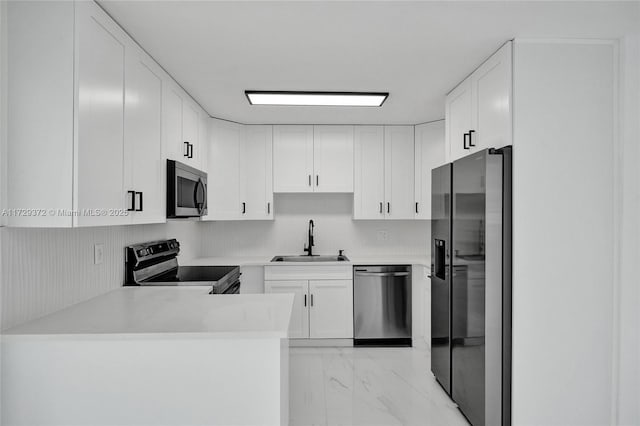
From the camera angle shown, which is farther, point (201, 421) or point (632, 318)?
point (632, 318)

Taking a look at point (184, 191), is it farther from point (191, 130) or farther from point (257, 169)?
point (257, 169)

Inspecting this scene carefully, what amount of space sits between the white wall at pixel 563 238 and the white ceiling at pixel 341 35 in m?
0.26

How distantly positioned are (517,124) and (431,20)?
74 cm

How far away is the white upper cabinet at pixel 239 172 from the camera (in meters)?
4.02

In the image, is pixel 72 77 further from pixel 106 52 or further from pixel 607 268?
pixel 607 268

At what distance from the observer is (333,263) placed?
13.4 ft

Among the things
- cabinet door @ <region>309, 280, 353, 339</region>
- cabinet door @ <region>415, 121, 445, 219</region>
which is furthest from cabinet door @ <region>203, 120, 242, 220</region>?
cabinet door @ <region>415, 121, 445, 219</region>

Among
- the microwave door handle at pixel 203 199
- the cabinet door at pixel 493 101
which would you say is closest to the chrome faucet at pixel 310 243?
the microwave door handle at pixel 203 199

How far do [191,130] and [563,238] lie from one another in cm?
275

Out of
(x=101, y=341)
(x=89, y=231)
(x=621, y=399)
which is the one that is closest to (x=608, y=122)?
(x=621, y=399)

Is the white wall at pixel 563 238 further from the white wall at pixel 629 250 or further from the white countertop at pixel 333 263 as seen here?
the white countertop at pixel 333 263

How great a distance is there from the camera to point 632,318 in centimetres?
216

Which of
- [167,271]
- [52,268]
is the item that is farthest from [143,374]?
[167,271]

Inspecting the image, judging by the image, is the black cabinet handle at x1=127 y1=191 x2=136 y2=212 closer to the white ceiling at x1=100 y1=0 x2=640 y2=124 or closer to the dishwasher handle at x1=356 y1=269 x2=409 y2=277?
the white ceiling at x1=100 y1=0 x2=640 y2=124
